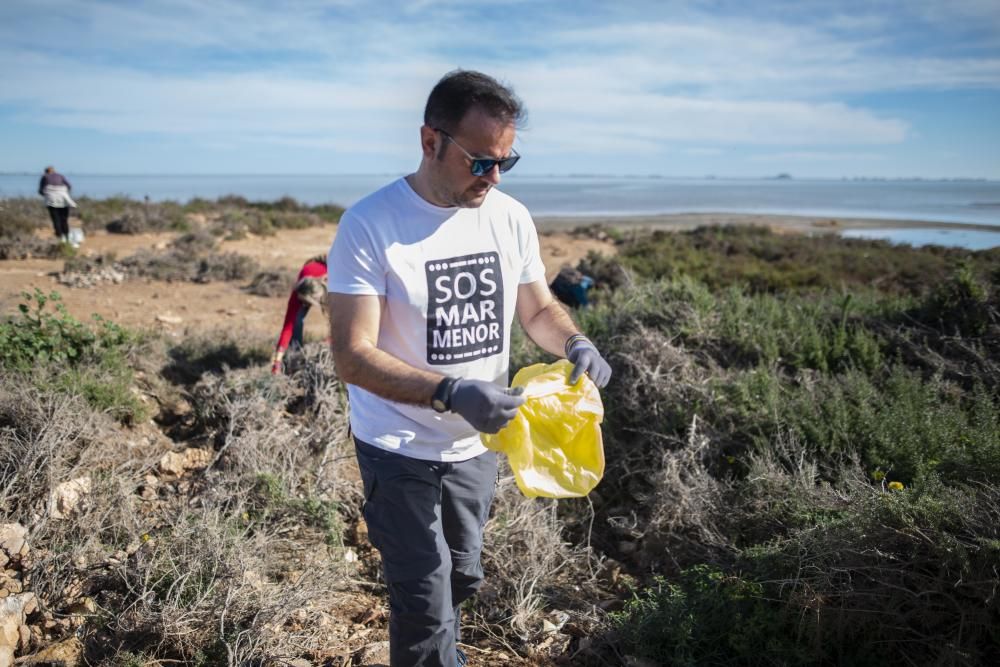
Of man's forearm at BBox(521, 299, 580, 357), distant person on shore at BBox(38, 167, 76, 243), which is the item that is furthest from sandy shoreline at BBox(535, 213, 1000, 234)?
man's forearm at BBox(521, 299, 580, 357)

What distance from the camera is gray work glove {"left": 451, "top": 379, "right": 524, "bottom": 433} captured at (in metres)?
1.93

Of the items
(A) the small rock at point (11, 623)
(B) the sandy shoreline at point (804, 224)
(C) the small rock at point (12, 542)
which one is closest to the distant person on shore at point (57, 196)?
(C) the small rock at point (12, 542)

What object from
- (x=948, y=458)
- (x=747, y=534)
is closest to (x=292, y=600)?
(x=747, y=534)

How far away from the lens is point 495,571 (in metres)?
3.33

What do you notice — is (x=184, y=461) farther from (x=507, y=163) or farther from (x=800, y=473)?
(x=800, y=473)

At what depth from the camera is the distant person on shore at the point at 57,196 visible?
12.7 m

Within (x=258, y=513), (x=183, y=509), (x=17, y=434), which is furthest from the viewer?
(x=17, y=434)

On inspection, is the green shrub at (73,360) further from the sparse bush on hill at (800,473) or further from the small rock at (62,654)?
the sparse bush on hill at (800,473)

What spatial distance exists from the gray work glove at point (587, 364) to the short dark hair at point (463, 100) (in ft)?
2.68

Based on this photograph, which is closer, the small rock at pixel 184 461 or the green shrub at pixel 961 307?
the small rock at pixel 184 461

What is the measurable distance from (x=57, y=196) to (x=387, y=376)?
44.9ft

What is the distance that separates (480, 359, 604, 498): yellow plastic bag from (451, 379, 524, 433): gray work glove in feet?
1.07

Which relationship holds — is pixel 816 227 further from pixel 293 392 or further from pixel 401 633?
pixel 401 633

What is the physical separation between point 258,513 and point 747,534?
2.44m
